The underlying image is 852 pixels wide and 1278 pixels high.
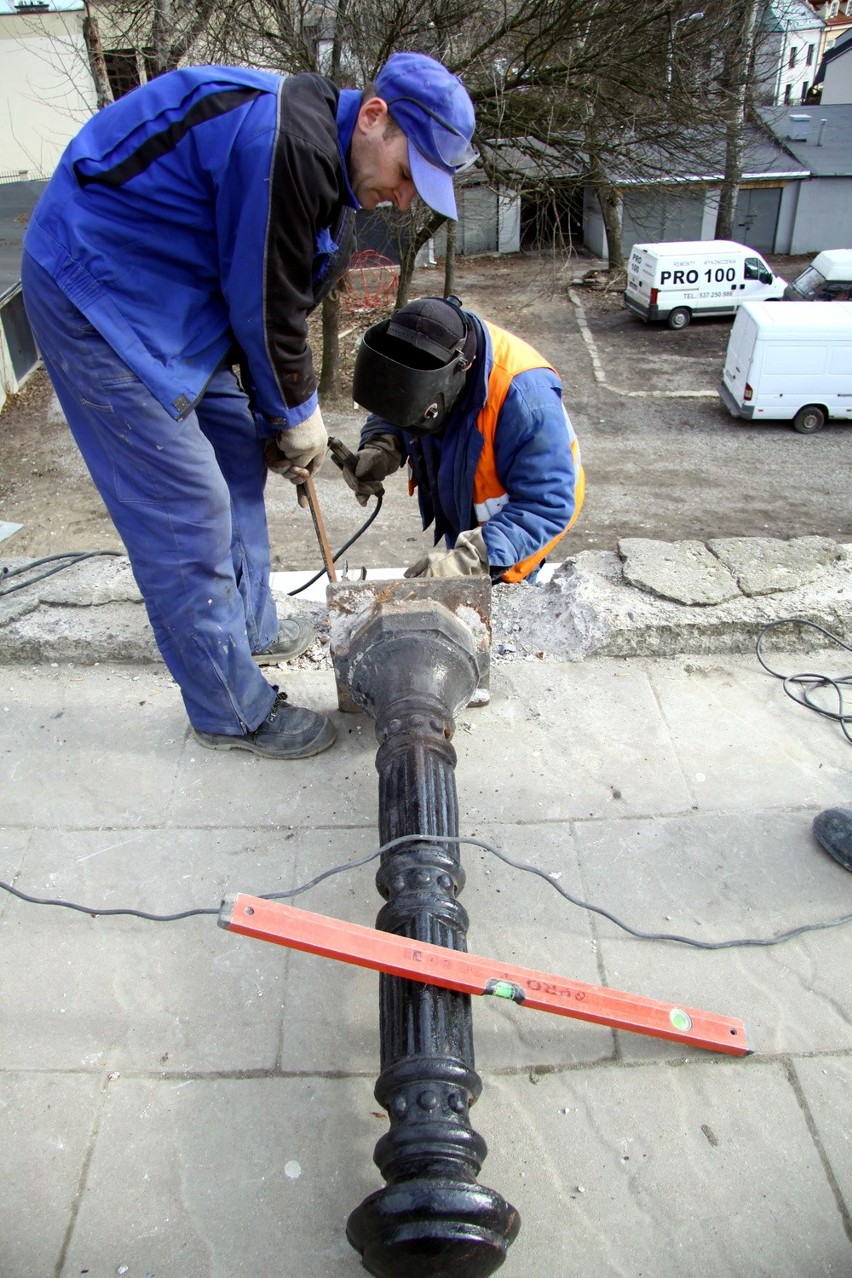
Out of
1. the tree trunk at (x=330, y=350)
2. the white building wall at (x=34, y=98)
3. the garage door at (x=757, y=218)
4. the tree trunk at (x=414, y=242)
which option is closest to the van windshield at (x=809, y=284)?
the tree trunk at (x=414, y=242)

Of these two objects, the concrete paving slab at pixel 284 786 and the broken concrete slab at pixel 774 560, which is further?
the broken concrete slab at pixel 774 560

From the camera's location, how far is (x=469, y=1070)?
1.66 metres

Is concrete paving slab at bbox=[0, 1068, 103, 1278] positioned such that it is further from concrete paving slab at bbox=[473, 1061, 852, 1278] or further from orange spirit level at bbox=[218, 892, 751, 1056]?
concrete paving slab at bbox=[473, 1061, 852, 1278]

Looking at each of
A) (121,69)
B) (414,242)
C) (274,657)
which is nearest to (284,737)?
(274,657)

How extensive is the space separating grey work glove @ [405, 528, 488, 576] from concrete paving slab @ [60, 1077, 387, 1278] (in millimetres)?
1586

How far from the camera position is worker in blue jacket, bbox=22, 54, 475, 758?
2.18 m

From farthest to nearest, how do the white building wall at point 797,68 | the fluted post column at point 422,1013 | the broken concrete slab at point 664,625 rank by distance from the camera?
the white building wall at point 797,68 → the broken concrete slab at point 664,625 → the fluted post column at point 422,1013

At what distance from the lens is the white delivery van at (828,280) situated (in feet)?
51.9

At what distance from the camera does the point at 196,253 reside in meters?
2.34

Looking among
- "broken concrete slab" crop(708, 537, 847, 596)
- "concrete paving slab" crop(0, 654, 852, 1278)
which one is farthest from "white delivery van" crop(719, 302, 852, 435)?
"concrete paving slab" crop(0, 654, 852, 1278)

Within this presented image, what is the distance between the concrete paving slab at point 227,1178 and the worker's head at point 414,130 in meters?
2.24

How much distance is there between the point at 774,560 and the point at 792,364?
11378 mm

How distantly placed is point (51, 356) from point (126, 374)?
24 centimetres

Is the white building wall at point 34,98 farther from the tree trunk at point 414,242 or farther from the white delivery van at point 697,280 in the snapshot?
the white delivery van at point 697,280
